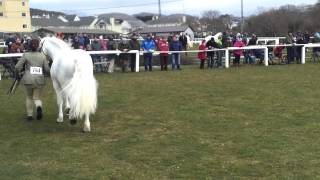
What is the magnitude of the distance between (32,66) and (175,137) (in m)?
3.53

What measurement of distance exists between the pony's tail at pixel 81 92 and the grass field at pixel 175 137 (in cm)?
49

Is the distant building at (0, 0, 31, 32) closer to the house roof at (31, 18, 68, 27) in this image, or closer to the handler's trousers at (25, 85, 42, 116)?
the house roof at (31, 18, 68, 27)

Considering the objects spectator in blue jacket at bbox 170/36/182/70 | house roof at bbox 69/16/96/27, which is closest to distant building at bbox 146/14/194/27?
house roof at bbox 69/16/96/27

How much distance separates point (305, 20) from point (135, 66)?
143 ft

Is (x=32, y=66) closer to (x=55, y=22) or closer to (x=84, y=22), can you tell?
(x=55, y=22)

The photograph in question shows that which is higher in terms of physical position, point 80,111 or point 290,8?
point 290,8

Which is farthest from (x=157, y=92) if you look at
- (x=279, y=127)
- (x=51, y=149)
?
(x=51, y=149)

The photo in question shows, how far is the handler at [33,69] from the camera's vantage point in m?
10.7

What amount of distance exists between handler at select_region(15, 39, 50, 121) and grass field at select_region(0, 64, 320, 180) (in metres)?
0.64

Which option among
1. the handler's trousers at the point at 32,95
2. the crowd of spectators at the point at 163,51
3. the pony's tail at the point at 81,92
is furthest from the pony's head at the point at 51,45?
the crowd of spectators at the point at 163,51

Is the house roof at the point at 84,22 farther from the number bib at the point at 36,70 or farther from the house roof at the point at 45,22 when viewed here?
the number bib at the point at 36,70

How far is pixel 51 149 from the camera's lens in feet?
27.3

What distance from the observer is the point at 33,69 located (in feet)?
35.0

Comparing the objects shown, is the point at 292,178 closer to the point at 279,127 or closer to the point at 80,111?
the point at 279,127
